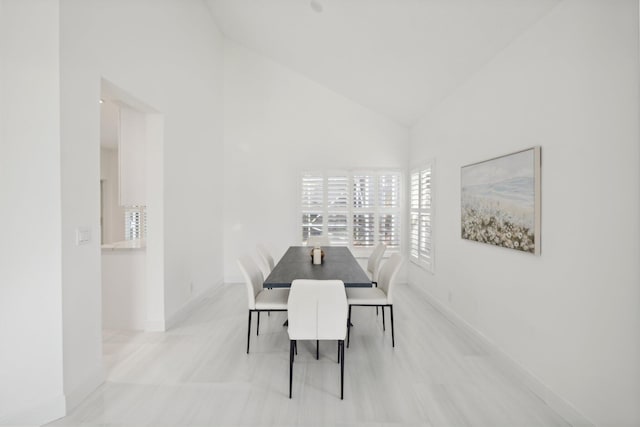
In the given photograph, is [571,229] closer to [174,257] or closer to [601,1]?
[601,1]

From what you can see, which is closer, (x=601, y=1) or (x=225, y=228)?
(x=601, y=1)

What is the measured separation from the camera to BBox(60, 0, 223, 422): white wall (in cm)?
194

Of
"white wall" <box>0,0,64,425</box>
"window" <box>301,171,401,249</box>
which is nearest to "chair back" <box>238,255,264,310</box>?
"white wall" <box>0,0,64,425</box>

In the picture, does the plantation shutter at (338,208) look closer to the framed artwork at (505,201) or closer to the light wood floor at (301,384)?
the light wood floor at (301,384)

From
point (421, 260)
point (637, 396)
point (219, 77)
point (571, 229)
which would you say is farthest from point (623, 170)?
point (219, 77)

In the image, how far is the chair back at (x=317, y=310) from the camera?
202cm

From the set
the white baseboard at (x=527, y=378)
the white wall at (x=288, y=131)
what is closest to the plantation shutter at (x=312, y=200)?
the white wall at (x=288, y=131)

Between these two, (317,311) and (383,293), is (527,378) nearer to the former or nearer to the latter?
(383,293)

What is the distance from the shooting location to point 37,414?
178 centimetres

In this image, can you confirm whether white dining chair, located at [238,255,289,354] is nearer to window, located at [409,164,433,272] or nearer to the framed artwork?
the framed artwork

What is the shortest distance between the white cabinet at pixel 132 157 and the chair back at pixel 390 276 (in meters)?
2.59

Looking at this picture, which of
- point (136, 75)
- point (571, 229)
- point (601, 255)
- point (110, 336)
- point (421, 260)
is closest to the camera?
point (601, 255)

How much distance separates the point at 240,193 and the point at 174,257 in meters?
1.92

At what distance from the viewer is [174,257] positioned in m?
3.39
